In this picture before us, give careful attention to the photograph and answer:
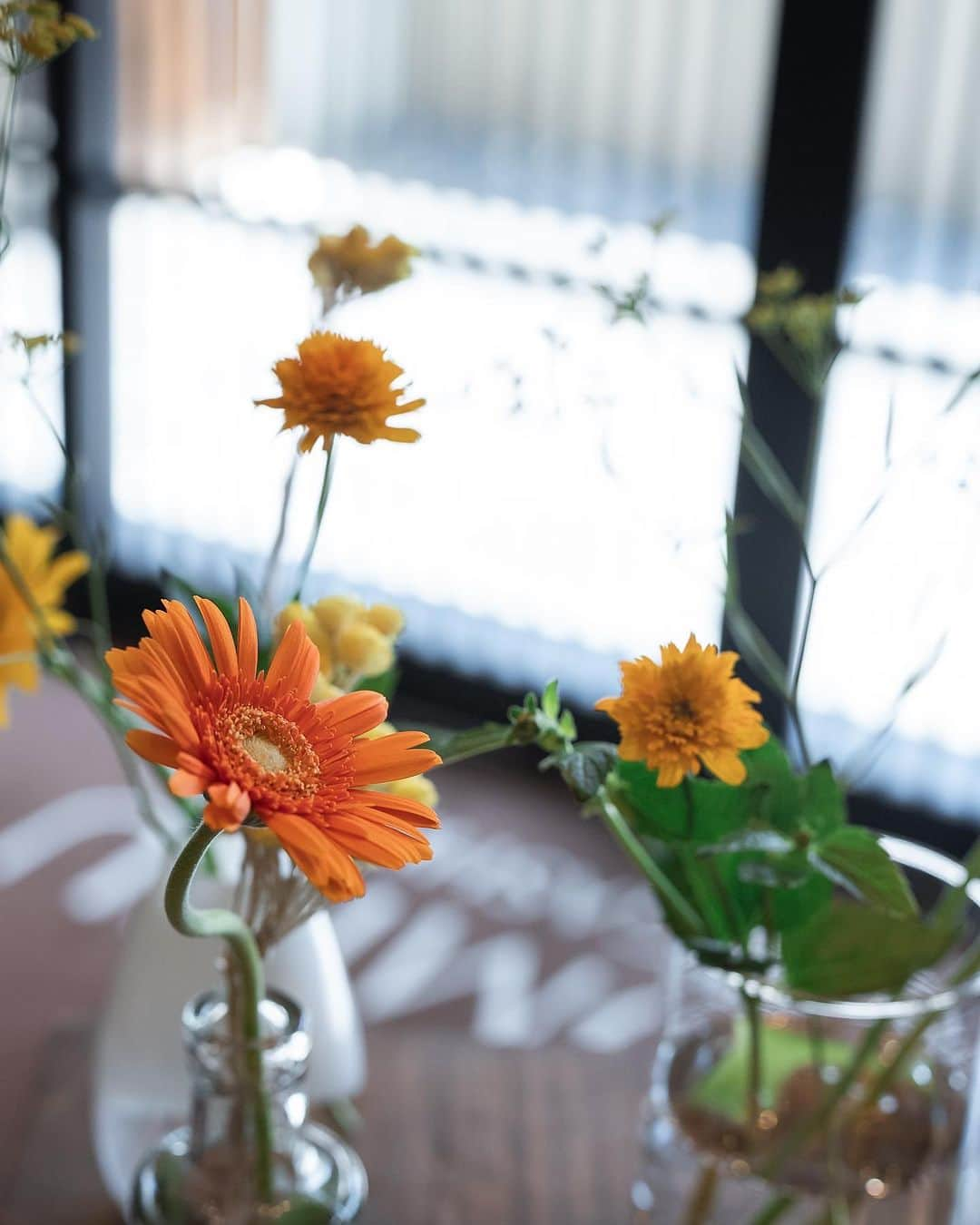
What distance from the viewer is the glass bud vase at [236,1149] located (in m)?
0.68

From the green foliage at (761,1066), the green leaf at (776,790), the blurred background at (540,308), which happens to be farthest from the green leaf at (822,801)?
the blurred background at (540,308)

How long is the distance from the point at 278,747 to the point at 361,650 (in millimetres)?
193

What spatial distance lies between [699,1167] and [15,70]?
525 mm

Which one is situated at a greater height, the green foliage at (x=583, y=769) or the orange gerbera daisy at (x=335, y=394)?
the orange gerbera daisy at (x=335, y=394)

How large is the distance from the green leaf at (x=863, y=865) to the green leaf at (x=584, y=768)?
0.12m

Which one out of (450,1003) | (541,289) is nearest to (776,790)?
(450,1003)

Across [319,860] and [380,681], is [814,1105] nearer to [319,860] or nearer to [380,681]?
[380,681]

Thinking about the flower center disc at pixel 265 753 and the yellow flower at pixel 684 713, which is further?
the yellow flower at pixel 684 713

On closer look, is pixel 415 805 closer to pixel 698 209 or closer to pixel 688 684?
pixel 688 684

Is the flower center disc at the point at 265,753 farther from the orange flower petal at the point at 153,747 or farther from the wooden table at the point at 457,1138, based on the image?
the wooden table at the point at 457,1138

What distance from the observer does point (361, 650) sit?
1.98 ft

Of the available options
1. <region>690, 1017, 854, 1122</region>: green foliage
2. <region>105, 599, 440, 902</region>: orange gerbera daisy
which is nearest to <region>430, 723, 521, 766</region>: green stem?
<region>105, 599, 440, 902</region>: orange gerbera daisy

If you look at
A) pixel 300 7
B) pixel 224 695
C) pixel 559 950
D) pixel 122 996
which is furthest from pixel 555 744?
pixel 300 7

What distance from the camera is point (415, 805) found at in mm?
414
